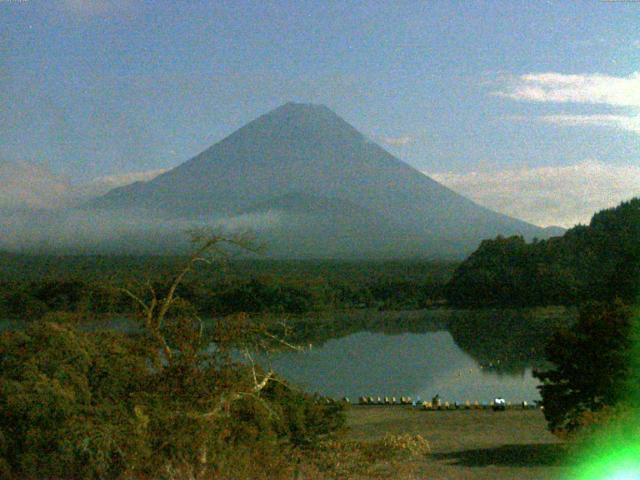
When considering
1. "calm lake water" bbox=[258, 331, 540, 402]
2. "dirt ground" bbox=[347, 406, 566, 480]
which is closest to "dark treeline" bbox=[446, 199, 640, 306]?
"calm lake water" bbox=[258, 331, 540, 402]

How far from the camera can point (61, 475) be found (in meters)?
4.48

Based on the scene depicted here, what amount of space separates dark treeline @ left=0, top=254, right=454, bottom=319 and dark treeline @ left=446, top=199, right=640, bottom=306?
3.35m

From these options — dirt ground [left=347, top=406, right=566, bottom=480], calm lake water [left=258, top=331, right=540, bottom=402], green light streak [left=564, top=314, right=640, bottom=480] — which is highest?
green light streak [left=564, top=314, right=640, bottom=480]

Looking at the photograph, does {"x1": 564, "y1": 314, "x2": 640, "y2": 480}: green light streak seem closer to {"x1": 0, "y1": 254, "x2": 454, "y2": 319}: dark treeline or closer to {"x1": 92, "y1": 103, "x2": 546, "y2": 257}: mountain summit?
{"x1": 0, "y1": 254, "x2": 454, "y2": 319}: dark treeline

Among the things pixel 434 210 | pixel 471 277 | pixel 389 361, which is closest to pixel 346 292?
pixel 471 277

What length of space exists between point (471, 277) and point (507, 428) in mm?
34046

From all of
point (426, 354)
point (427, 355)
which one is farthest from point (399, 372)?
point (426, 354)

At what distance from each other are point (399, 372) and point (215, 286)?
665 centimetres

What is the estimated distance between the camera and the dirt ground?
9094 mm

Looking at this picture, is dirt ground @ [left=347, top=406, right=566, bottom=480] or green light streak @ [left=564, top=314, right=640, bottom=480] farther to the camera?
dirt ground @ [left=347, top=406, right=566, bottom=480]

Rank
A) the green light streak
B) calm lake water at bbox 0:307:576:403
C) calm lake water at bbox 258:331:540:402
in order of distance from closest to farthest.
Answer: the green light streak
calm lake water at bbox 258:331:540:402
calm lake water at bbox 0:307:576:403

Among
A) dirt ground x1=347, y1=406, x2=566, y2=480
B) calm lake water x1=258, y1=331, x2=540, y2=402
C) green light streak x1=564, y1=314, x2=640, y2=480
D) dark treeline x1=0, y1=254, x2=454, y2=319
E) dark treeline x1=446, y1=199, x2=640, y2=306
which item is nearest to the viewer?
green light streak x1=564, y1=314, x2=640, y2=480

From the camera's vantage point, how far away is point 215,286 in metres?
27.2

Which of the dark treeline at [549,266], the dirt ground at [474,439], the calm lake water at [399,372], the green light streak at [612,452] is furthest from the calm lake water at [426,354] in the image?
the green light streak at [612,452]
